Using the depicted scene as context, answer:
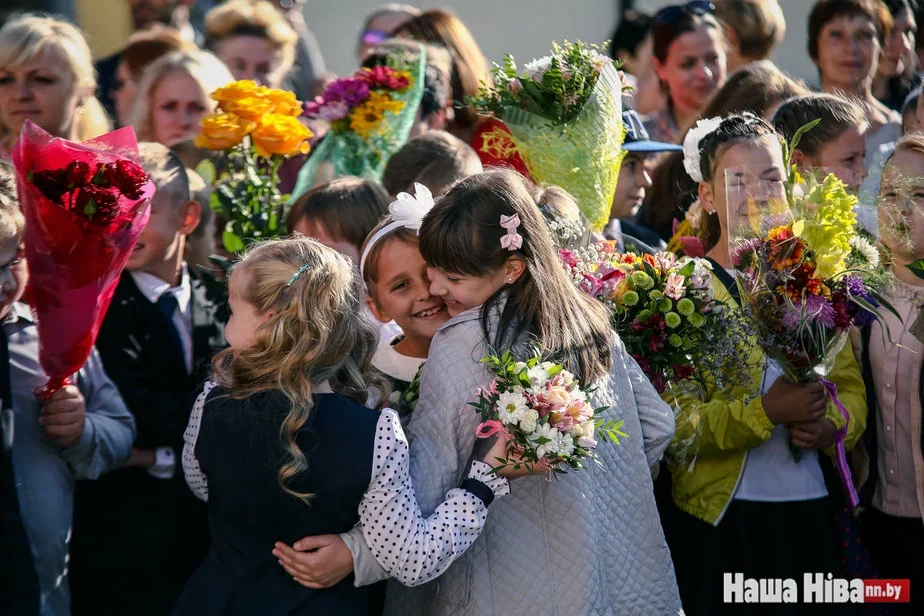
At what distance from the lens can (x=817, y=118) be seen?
4305mm

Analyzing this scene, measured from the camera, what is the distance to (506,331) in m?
2.91

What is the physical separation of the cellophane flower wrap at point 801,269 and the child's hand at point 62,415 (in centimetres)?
222

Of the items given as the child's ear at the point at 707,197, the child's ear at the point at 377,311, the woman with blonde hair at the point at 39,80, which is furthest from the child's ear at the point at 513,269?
the woman with blonde hair at the point at 39,80

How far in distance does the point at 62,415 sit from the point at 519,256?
1.65 metres

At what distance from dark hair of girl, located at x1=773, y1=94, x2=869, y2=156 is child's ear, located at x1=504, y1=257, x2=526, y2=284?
6.00 feet

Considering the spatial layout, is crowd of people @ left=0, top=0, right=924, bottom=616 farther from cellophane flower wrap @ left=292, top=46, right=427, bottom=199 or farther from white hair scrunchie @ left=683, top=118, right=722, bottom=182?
cellophane flower wrap @ left=292, top=46, right=427, bottom=199

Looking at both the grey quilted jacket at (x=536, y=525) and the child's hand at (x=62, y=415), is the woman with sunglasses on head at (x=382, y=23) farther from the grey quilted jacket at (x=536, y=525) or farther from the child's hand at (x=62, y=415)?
the grey quilted jacket at (x=536, y=525)

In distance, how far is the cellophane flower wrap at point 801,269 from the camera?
3.29 meters

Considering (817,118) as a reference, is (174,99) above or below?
above

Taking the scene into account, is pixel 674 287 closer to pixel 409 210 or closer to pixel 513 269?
pixel 513 269

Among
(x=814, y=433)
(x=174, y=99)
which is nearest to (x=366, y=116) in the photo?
(x=174, y=99)

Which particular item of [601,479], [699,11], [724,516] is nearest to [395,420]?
[601,479]

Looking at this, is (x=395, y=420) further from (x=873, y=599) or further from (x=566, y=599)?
(x=873, y=599)

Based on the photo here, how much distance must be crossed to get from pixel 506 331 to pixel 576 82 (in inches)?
51.8
